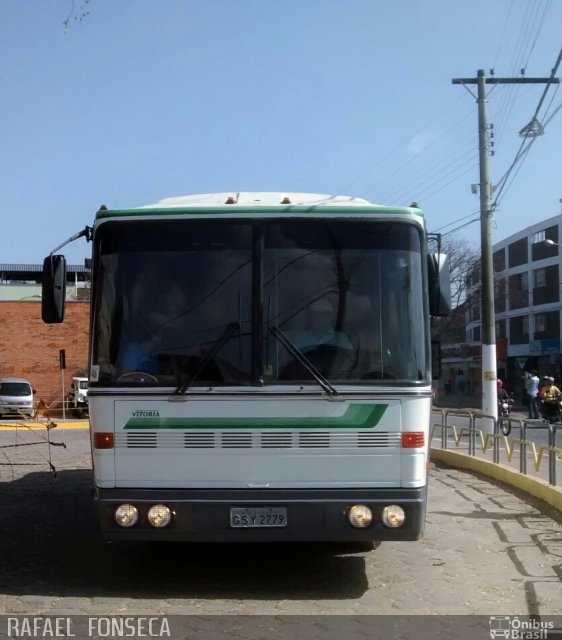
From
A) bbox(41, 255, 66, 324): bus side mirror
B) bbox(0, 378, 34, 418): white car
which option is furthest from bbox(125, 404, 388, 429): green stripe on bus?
bbox(0, 378, 34, 418): white car

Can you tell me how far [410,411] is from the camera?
6.11 m

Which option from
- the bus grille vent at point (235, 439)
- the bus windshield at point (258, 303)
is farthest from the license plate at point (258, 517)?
the bus windshield at point (258, 303)

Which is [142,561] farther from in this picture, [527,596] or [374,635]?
[527,596]

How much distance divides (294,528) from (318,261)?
2011 mm

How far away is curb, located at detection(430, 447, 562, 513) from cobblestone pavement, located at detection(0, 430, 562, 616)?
24 centimetres

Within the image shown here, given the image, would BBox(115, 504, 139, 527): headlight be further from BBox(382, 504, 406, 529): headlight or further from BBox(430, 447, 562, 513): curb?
BBox(430, 447, 562, 513): curb

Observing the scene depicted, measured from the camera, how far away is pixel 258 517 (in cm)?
606

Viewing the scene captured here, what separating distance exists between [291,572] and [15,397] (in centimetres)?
2723

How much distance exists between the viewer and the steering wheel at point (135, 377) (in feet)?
20.1

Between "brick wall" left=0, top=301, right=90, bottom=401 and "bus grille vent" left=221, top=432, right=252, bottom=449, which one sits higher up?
"brick wall" left=0, top=301, right=90, bottom=401

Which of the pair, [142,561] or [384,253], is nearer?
[384,253]

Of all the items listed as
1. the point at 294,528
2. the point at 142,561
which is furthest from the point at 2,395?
the point at 294,528

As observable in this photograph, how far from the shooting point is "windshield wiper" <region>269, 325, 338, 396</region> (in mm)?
6047

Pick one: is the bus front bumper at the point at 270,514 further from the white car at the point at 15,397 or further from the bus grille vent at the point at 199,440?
the white car at the point at 15,397
